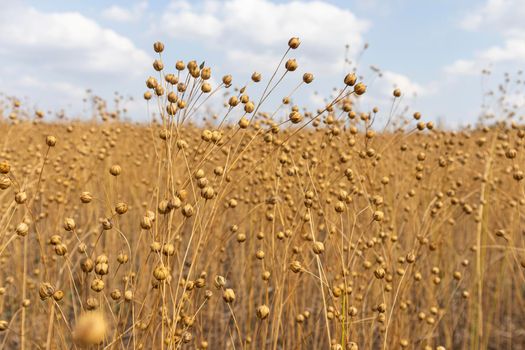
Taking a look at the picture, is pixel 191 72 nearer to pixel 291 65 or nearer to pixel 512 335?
pixel 291 65

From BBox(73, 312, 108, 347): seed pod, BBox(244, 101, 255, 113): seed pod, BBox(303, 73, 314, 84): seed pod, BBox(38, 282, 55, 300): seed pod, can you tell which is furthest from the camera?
BBox(303, 73, 314, 84): seed pod

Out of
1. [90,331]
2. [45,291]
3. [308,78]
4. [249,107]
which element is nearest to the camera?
[90,331]

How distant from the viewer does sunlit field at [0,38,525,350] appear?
50.2 inches

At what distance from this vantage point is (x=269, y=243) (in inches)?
91.3

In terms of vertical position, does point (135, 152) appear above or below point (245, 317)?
above

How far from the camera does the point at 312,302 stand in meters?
2.94

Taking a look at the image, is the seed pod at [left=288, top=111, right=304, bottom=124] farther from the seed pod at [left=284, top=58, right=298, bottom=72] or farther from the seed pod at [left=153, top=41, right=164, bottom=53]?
the seed pod at [left=153, top=41, right=164, bottom=53]

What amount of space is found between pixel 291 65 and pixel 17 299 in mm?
2503

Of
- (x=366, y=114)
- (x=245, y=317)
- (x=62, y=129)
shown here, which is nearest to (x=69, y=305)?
(x=245, y=317)

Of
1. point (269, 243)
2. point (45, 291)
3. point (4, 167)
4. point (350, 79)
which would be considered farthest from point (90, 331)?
point (269, 243)

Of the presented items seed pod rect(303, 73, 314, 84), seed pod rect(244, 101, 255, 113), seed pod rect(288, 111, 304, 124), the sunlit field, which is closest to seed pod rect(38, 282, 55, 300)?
the sunlit field

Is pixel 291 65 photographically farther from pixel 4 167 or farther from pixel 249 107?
pixel 4 167

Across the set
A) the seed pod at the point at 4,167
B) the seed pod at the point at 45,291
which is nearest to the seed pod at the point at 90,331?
the seed pod at the point at 45,291

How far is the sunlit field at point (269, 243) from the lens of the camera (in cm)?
127
